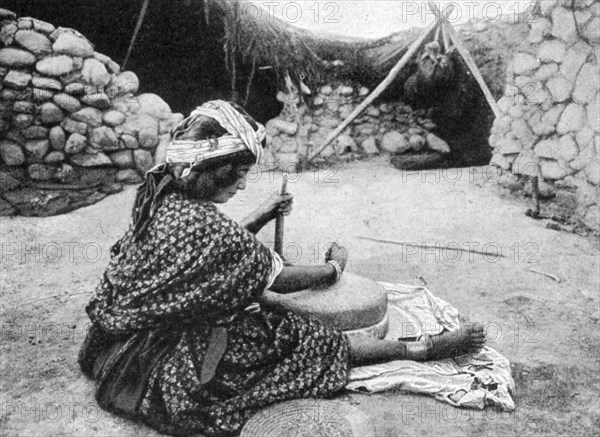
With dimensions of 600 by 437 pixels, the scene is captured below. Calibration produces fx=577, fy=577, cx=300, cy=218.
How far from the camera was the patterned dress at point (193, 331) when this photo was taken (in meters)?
2.31

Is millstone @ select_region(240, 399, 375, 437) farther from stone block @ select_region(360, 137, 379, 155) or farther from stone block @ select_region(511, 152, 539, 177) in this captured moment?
stone block @ select_region(360, 137, 379, 155)

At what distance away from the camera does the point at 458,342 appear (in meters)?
2.94

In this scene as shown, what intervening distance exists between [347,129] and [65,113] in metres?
4.03

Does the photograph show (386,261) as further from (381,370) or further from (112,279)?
(112,279)

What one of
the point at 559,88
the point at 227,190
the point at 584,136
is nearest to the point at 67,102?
the point at 227,190

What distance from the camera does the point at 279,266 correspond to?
2520 mm

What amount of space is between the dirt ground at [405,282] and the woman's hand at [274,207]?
993 mm

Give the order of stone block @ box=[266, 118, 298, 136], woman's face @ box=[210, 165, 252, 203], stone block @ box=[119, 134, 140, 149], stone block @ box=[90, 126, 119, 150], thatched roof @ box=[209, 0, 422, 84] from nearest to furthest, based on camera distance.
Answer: woman's face @ box=[210, 165, 252, 203] < stone block @ box=[90, 126, 119, 150] < stone block @ box=[119, 134, 140, 149] < thatched roof @ box=[209, 0, 422, 84] < stone block @ box=[266, 118, 298, 136]

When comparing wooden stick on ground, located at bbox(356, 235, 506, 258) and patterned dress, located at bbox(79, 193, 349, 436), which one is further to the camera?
wooden stick on ground, located at bbox(356, 235, 506, 258)

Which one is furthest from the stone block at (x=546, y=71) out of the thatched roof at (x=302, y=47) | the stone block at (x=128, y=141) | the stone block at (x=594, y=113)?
the stone block at (x=128, y=141)

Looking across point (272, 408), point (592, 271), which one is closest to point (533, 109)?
point (592, 271)

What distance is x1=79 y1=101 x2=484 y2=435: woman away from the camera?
91.1 inches

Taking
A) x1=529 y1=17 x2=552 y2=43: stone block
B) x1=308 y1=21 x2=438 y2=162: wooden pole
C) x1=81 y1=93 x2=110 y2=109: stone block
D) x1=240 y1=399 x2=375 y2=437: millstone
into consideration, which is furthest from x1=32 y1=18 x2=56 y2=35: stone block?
x1=529 y1=17 x2=552 y2=43: stone block

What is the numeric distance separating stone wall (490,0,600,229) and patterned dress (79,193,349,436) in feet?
12.3
